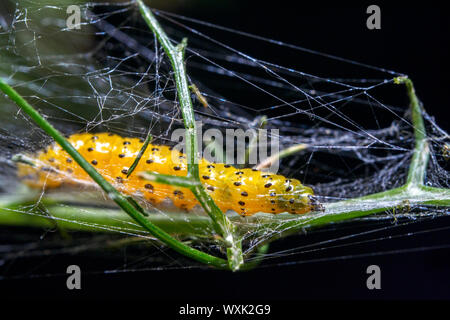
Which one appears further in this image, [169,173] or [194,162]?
[169,173]

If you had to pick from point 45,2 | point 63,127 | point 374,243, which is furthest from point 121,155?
point 374,243

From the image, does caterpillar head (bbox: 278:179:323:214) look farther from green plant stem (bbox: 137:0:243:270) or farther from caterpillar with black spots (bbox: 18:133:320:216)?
green plant stem (bbox: 137:0:243:270)

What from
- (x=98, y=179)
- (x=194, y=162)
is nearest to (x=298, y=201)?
(x=194, y=162)

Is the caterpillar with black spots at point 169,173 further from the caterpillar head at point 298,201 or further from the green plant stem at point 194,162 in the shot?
the green plant stem at point 194,162

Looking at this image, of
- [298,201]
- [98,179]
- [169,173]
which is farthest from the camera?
[169,173]

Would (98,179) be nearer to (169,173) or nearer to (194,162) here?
(194,162)

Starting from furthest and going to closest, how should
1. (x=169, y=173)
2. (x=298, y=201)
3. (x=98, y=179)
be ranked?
(x=169, y=173), (x=298, y=201), (x=98, y=179)
